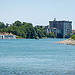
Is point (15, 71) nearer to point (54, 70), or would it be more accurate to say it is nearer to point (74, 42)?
point (54, 70)

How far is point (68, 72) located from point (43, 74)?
308cm

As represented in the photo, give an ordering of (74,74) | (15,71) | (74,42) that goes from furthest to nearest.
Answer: (74,42) → (15,71) → (74,74)

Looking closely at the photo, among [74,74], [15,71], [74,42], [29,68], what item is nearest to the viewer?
[74,74]

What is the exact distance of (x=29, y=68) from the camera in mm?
Result: 37719

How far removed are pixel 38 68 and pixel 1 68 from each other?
4.39 m

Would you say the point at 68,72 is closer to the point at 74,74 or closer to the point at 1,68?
the point at 74,74

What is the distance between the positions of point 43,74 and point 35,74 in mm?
840

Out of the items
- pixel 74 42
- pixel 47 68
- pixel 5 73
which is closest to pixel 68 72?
pixel 47 68

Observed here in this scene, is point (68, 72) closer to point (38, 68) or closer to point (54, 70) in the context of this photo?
point (54, 70)

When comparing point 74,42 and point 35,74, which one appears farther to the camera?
point 74,42

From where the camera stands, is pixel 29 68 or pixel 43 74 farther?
pixel 29 68

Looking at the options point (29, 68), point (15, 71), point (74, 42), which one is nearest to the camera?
point (15, 71)

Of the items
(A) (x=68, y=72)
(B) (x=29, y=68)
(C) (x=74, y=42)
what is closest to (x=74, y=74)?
(A) (x=68, y=72)

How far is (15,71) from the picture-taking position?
116ft
